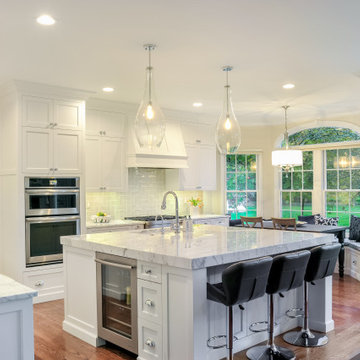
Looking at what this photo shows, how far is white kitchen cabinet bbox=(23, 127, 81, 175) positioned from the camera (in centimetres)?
528

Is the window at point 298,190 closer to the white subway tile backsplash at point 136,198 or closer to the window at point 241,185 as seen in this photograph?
the window at point 241,185

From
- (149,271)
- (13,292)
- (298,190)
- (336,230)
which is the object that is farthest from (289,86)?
(13,292)

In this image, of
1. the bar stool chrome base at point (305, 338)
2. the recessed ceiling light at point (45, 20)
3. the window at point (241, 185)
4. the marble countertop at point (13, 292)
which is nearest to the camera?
the marble countertop at point (13, 292)

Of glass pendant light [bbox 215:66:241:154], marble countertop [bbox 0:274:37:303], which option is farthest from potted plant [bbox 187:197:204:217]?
marble countertop [bbox 0:274:37:303]

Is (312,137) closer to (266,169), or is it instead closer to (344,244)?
(266,169)

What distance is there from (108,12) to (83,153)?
285 cm

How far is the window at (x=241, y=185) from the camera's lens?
874 cm

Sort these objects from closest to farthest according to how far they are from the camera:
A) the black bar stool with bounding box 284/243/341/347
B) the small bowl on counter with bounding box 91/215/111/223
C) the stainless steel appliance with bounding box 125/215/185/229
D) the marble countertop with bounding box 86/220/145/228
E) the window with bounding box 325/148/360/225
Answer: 1. the black bar stool with bounding box 284/243/341/347
2. the marble countertop with bounding box 86/220/145/228
3. the small bowl on counter with bounding box 91/215/111/223
4. the stainless steel appliance with bounding box 125/215/185/229
5. the window with bounding box 325/148/360/225

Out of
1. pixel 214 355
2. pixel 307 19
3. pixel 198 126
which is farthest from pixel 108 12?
pixel 198 126

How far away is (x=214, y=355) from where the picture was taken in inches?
134

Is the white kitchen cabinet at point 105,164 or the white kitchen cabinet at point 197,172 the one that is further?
the white kitchen cabinet at point 197,172

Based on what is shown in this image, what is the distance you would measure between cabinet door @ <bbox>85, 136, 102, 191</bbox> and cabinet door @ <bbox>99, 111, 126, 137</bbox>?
0.20 metres

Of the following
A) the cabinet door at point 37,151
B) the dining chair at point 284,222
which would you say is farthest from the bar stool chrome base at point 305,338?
the cabinet door at point 37,151

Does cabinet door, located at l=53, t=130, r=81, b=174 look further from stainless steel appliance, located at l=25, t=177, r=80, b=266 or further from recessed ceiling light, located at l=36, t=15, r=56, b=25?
recessed ceiling light, located at l=36, t=15, r=56, b=25
